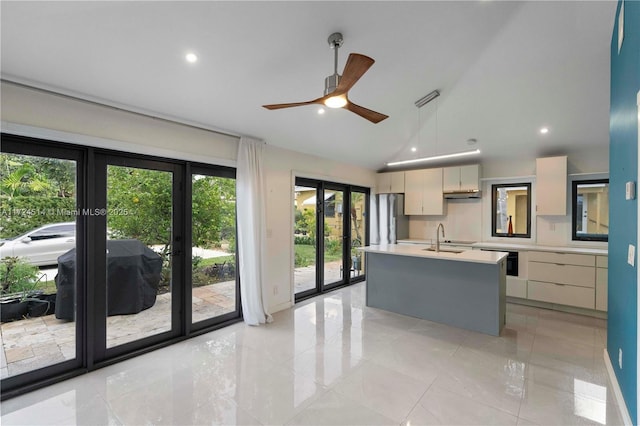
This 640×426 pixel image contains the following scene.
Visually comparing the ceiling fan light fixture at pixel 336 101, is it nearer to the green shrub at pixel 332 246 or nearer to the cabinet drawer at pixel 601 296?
the green shrub at pixel 332 246

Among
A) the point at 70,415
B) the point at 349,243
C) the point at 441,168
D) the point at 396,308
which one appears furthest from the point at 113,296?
the point at 441,168

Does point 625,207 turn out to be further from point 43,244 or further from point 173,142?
point 43,244

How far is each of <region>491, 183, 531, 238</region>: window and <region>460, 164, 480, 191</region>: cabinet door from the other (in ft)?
1.48

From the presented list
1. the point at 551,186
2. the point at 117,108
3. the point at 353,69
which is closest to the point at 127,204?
the point at 117,108

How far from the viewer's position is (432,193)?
5742 mm

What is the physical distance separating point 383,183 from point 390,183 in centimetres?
16

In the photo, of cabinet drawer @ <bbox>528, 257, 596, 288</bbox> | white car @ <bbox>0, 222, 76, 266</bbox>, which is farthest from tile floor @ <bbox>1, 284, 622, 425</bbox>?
white car @ <bbox>0, 222, 76, 266</bbox>

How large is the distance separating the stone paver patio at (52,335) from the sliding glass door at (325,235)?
2.21 metres

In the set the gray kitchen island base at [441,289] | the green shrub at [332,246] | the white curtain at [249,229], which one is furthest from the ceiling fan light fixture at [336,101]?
the green shrub at [332,246]

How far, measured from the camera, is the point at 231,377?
8.48 ft

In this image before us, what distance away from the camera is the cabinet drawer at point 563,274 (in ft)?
13.3

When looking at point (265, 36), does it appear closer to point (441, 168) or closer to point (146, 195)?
point (146, 195)

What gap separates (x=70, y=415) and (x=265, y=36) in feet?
10.5

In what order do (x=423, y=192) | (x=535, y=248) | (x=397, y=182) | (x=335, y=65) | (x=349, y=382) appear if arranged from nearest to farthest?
1. (x=335, y=65)
2. (x=349, y=382)
3. (x=535, y=248)
4. (x=423, y=192)
5. (x=397, y=182)
